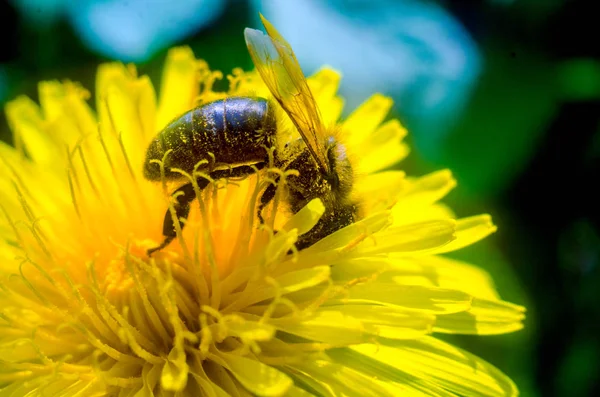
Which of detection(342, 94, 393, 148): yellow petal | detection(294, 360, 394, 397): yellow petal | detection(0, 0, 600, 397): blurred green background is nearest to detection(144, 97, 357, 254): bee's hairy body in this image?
detection(294, 360, 394, 397): yellow petal

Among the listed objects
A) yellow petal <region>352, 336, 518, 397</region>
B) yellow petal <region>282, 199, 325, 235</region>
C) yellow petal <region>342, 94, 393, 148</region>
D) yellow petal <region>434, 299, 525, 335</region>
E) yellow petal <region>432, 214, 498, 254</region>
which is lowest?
yellow petal <region>352, 336, 518, 397</region>

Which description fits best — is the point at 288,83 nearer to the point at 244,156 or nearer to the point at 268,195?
the point at 244,156

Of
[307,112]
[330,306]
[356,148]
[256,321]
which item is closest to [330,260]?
[330,306]

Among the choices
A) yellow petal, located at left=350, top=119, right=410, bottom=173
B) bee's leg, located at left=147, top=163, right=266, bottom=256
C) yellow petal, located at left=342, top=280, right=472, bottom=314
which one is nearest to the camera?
yellow petal, located at left=342, top=280, right=472, bottom=314

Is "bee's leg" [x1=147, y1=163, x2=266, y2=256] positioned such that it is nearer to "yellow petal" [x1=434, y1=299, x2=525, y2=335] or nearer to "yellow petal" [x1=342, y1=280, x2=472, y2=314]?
"yellow petal" [x1=342, y1=280, x2=472, y2=314]

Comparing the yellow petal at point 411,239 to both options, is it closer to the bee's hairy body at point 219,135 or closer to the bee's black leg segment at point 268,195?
the bee's black leg segment at point 268,195

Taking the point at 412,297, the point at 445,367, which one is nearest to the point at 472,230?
the point at 412,297
